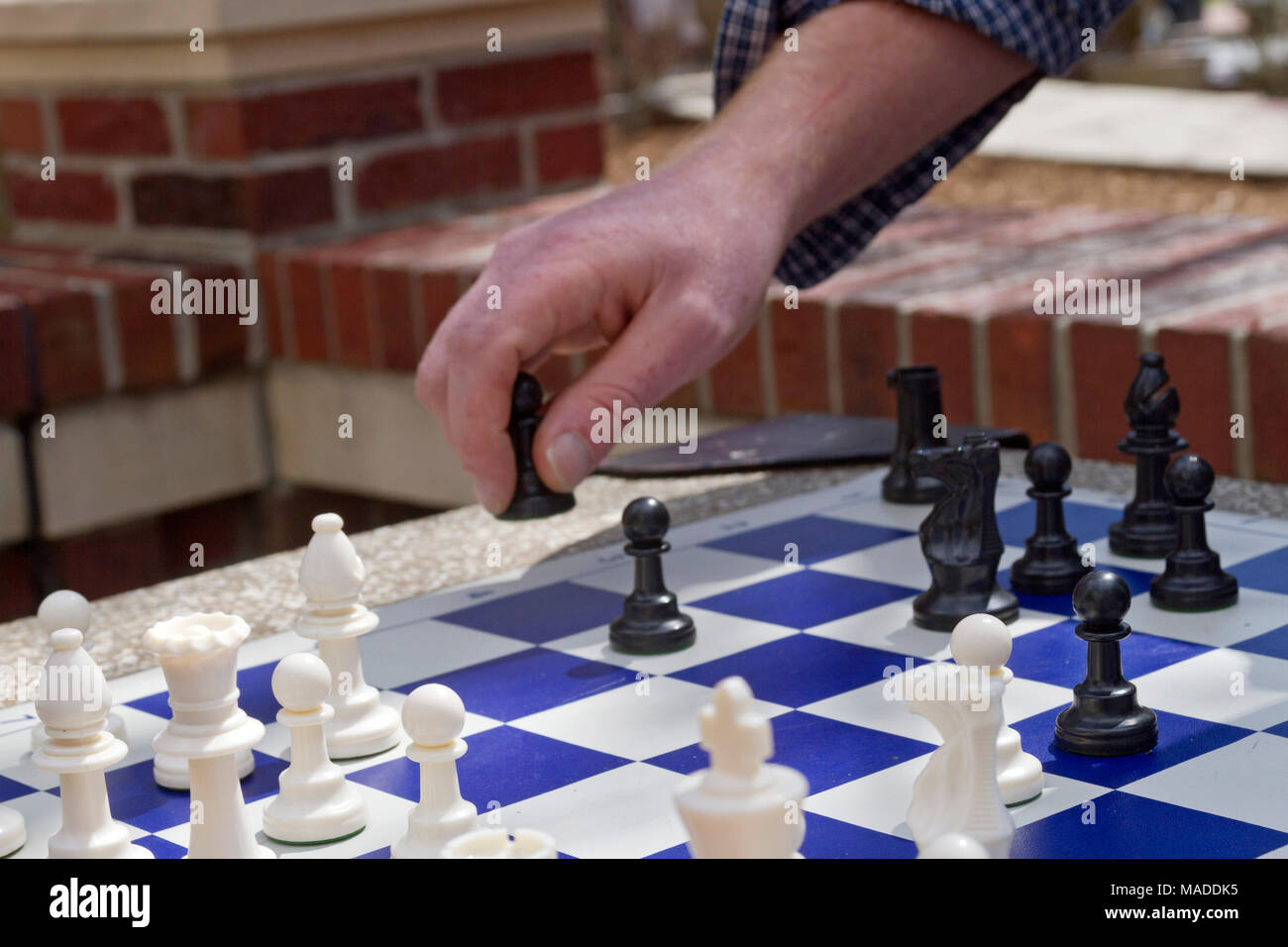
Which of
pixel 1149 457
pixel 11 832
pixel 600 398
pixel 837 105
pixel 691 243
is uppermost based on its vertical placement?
pixel 837 105

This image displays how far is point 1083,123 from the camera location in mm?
6766

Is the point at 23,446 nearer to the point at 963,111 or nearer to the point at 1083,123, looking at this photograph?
the point at 963,111

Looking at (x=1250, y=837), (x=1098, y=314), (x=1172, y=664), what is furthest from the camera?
(x=1098, y=314)

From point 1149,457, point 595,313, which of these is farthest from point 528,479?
point 1149,457

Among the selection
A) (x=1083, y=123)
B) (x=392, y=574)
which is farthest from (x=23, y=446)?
(x=1083, y=123)

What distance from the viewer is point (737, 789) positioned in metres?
0.84

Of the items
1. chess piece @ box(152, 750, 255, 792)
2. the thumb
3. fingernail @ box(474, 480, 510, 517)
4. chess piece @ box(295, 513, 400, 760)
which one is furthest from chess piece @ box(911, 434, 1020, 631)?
chess piece @ box(152, 750, 255, 792)

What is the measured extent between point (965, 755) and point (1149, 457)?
709 mm

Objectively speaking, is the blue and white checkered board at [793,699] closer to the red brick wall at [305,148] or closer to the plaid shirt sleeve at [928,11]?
the plaid shirt sleeve at [928,11]

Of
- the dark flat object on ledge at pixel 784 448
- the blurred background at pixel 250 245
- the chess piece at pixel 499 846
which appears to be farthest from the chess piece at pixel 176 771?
the blurred background at pixel 250 245

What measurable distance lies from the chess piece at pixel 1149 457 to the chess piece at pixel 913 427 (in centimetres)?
22

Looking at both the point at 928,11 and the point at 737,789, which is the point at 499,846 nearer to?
the point at 737,789

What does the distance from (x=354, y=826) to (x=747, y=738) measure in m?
0.43

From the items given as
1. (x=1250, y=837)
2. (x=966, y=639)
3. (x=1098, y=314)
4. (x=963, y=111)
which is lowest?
(x=1250, y=837)
